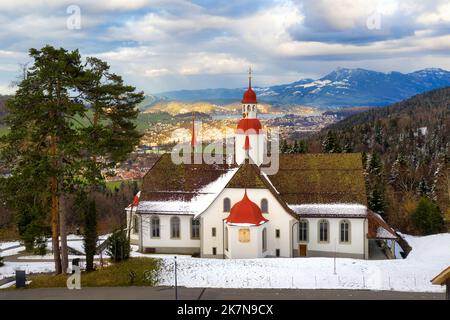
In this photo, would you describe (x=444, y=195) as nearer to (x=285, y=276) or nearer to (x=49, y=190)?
(x=285, y=276)

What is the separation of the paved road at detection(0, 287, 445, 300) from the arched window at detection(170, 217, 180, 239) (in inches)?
419

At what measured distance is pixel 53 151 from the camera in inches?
1155

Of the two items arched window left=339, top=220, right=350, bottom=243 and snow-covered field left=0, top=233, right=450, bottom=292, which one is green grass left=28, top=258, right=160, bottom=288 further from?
arched window left=339, top=220, right=350, bottom=243

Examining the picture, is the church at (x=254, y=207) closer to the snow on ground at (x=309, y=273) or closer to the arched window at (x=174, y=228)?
the arched window at (x=174, y=228)

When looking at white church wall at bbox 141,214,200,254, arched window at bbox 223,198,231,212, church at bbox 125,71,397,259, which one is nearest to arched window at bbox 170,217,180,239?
church at bbox 125,71,397,259

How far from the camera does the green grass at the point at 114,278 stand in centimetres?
3038

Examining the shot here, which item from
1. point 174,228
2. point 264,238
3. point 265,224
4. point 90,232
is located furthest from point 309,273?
point 90,232

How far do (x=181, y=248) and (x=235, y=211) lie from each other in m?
6.86

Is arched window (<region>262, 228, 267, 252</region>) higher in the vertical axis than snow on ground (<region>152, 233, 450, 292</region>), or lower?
higher

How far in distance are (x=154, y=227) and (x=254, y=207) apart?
368 inches

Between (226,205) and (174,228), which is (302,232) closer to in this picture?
(226,205)

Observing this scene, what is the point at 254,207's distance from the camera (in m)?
36.3

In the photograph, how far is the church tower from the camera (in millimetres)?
41594

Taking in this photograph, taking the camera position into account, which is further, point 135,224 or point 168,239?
point 135,224
